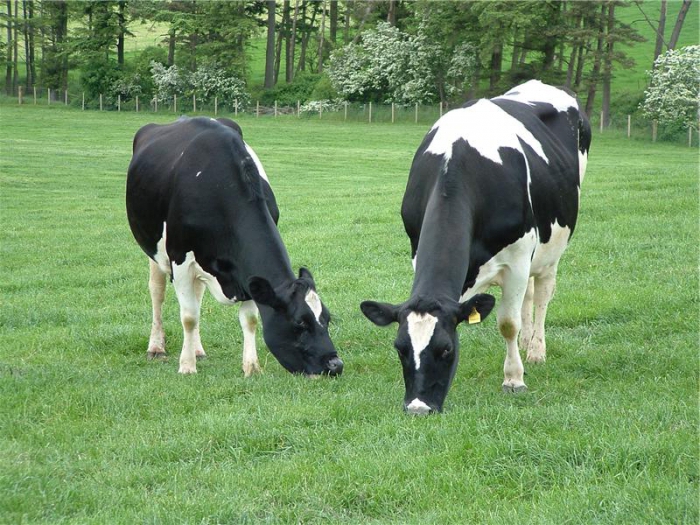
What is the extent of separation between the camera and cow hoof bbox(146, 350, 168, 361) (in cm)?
948

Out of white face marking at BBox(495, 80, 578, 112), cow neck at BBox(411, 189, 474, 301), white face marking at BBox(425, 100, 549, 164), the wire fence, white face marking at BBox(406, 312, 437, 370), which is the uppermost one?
white face marking at BBox(495, 80, 578, 112)

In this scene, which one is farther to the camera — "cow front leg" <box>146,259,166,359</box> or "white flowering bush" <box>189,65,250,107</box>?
"white flowering bush" <box>189,65,250,107</box>

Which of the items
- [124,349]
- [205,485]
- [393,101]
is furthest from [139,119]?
[205,485]

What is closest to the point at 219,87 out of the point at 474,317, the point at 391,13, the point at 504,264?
the point at 391,13

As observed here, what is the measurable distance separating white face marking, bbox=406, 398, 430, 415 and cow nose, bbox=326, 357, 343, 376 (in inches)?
63.5

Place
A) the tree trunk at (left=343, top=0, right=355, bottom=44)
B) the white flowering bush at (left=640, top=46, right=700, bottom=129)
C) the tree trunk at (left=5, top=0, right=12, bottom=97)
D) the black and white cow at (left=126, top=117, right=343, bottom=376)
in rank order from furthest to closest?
the tree trunk at (left=5, top=0, right=12, bottom=97), the tree trunk at (left=343, top=0, right=355, bottom=44), the white flowering bush at (left=640, top=46, right=700, bottom=129), the black and white cow at (left=126, top=117, right=343, bottom=376)

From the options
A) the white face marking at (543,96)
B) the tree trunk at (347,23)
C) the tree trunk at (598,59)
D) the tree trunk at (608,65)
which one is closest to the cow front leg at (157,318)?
the white face marking at (543,96)

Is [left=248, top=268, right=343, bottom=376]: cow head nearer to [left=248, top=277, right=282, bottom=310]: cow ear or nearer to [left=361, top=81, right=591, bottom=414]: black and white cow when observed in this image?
[left=248, top=277, right=282, bottom=310]: cow ear

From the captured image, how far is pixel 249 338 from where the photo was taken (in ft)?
28.0

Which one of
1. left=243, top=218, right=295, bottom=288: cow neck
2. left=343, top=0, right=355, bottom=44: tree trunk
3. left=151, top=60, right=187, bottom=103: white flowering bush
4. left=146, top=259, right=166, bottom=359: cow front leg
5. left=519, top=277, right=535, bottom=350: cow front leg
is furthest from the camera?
left=343, top=0, right=355, bottom=44: tree trunk

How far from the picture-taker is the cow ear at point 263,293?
25.9 ft

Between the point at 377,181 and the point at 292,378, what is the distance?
18578 mm

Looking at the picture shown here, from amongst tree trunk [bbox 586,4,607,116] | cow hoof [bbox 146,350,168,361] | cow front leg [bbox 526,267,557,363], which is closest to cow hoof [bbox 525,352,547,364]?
cow front leg [bbox 526,267,557,363]

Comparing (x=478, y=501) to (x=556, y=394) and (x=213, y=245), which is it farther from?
(x=213, y=245)
